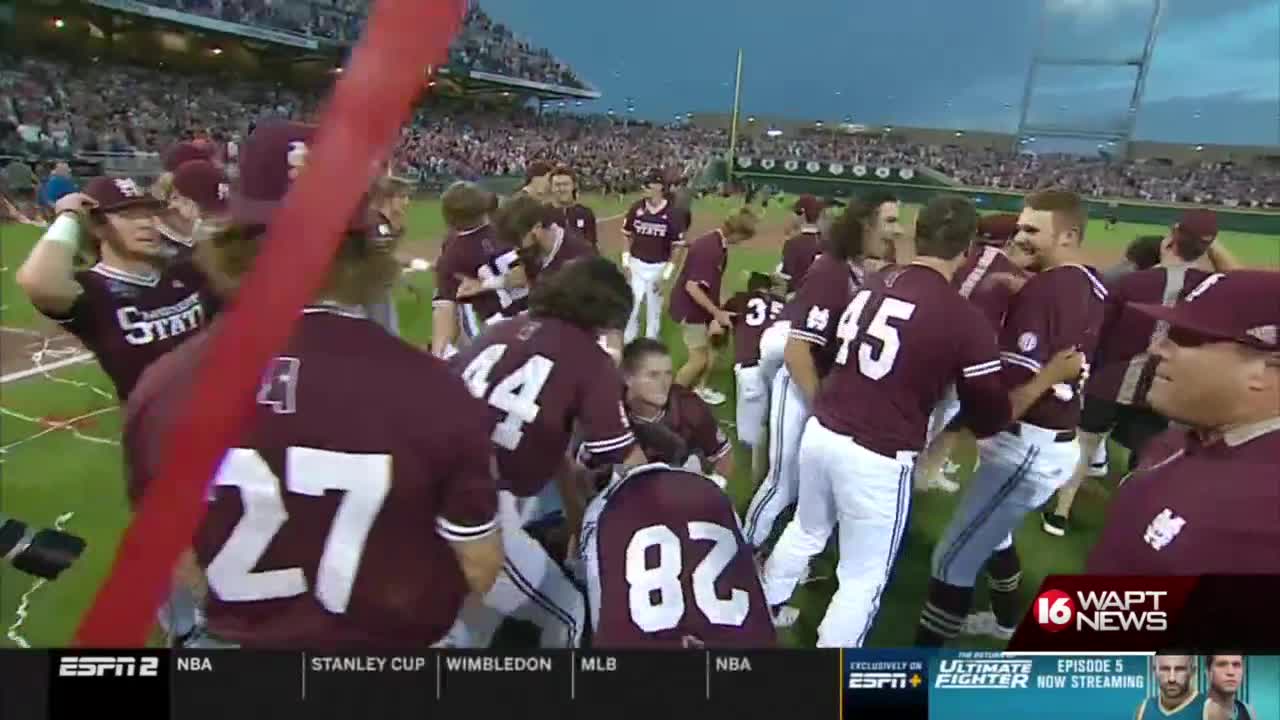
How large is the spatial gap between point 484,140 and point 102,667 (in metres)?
0.88

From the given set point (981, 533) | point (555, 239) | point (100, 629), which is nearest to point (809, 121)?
point (555, 239)

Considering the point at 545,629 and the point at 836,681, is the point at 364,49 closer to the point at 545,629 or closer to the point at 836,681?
the point at 545,629

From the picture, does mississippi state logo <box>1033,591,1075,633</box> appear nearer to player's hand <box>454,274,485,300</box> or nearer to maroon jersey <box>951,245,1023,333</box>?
maroon jersey <box>951,245,1023,333</box>

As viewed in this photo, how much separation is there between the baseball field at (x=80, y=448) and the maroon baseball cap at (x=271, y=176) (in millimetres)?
142

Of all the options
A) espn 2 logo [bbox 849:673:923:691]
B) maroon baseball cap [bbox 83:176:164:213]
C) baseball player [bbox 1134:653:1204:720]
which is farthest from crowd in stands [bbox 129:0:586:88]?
baseball player [bbox 1134:653:1204:720]

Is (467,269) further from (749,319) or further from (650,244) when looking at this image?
(749,319)

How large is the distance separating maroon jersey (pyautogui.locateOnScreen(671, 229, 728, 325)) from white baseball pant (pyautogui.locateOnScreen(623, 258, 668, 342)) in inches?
2.1

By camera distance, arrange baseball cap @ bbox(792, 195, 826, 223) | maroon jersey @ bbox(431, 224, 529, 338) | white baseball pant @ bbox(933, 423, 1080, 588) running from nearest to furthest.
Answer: maroon jersey @ bbox(431, 224, 529, 338), baseball cap @ bbox(792, 195, 826, 223), white baseball pant @ bbox(933, 423, 1080, 588)

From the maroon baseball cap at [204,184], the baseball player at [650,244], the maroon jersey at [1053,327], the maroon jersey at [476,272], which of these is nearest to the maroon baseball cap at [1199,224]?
the maroon jersey at [1053,327]

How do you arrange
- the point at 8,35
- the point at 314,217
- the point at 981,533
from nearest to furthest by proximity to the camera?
the point at 314,217, the point at 8,35, the point at 981,533

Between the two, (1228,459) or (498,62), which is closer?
(1228,459)

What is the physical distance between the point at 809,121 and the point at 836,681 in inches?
31.3

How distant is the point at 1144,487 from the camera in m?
0.99

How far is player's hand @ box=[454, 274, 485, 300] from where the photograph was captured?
4.03 ft
